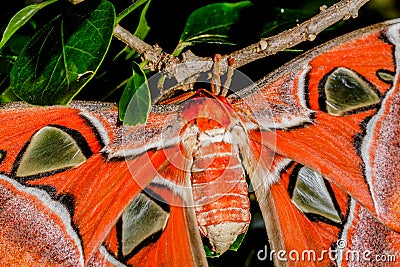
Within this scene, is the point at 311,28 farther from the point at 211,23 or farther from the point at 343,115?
the point at 211,23

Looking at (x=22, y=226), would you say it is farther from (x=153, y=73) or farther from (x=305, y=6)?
(x=305, y=6)

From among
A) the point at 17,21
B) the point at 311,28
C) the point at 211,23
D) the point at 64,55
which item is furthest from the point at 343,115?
the point at 17,21

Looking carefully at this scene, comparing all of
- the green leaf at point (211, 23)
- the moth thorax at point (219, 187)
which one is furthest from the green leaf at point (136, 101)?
the green leaf at point (211, 23)

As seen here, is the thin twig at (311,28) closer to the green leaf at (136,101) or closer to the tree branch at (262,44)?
the tree branch at (262,44)

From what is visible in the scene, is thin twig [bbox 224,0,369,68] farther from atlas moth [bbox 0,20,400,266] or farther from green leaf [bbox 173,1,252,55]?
green leaf [bbox 173,1,252,55]

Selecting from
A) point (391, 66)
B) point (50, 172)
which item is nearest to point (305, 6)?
point (391, 66)

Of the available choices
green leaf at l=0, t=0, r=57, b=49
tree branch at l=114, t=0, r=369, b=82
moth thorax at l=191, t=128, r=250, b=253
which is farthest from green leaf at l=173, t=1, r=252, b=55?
green leaf at l=0, t=0, r=57, b=49
